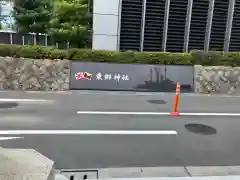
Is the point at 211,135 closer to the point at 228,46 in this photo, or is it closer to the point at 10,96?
the point at 10,96

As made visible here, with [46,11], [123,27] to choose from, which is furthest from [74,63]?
[46,11]

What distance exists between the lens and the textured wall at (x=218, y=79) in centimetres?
1300

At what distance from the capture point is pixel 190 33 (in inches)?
685

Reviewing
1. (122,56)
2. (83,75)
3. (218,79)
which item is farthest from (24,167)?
(218,79)

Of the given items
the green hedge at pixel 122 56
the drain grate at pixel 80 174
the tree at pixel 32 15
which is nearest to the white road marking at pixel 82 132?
the drain grate at pixel 80 174

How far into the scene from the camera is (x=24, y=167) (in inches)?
106

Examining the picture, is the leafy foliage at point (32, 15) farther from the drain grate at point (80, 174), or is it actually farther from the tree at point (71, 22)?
the drain grate at point (80, 174)

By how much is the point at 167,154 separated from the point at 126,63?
761 centimetres

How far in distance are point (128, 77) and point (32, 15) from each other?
371 inches

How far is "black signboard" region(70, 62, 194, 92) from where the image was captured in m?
12.2

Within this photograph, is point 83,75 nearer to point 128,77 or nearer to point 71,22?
point 128,77

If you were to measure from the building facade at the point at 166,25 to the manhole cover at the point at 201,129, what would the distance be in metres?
10.2

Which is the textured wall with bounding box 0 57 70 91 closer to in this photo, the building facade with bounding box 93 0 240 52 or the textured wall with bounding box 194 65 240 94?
the building facade with bounding box 93 0 240 52

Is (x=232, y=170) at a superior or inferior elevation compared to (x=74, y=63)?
inferior
